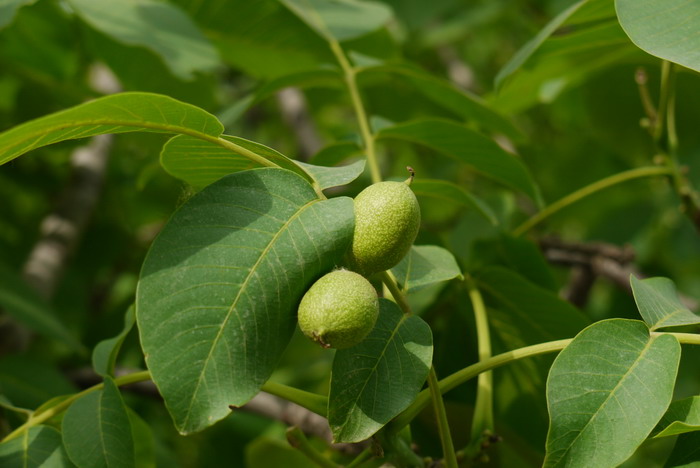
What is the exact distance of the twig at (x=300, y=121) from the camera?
2.83 meters

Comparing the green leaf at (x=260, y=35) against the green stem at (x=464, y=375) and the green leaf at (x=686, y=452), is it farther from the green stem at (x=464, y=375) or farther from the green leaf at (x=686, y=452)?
the green leaf at (x=686, y=452)

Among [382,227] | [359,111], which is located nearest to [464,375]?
[382,227]

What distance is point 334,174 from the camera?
0.91 metres

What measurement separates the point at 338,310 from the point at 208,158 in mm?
297

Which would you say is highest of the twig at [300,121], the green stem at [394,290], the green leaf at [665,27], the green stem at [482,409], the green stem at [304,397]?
the green leaf at [665,27]

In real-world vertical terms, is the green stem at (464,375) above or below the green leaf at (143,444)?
above

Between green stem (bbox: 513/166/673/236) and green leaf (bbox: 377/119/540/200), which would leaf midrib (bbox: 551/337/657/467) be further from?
green stem (bbox: 513/166/673/236)

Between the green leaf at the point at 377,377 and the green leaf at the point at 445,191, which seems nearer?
the green leaf at the point at 377,377

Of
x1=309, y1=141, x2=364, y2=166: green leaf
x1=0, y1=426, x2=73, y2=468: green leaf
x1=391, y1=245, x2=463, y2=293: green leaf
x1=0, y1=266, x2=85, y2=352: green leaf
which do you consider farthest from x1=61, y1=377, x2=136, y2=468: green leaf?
x1=0, y1=266, x2=85, y2=352: green leaf

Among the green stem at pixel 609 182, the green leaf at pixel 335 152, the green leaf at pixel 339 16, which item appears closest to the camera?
the green leaf at pixel 335 152

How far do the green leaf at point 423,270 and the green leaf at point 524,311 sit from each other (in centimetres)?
28

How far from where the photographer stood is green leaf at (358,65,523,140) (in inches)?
59.3

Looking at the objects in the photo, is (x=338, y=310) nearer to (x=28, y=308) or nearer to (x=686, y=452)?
(x=686, y=452)

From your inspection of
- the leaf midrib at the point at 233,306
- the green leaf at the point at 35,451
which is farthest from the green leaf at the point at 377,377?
the green leaf at the point at 35,451
